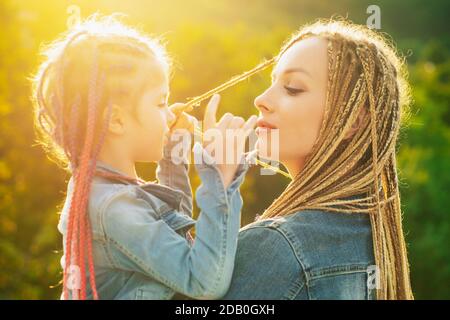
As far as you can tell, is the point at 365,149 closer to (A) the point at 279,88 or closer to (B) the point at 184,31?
(A) the point at 279,88

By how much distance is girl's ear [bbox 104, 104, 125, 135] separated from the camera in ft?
8.55

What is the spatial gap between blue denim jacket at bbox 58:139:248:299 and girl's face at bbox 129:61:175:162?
0.74ft

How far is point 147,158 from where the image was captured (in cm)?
271

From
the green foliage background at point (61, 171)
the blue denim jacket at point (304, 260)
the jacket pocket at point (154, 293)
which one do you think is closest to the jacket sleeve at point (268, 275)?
the blue denim jacket at point (304, 260)

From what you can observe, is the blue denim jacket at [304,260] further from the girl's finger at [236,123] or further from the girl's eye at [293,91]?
the girl's eye at [293,91]

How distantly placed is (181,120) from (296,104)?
0.48 meters

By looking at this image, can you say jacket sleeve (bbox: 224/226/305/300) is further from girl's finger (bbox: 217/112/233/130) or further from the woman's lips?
the woman's lips

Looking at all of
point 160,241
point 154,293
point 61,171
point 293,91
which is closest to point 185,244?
point 160,241

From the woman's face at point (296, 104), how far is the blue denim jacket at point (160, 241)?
0.37 meters

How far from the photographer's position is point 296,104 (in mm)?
2746

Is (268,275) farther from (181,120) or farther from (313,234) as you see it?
(181,120)

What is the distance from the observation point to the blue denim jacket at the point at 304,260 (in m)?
2.37

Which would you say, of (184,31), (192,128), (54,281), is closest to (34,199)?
(54,281)

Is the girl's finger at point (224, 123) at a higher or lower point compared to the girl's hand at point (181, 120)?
lower
